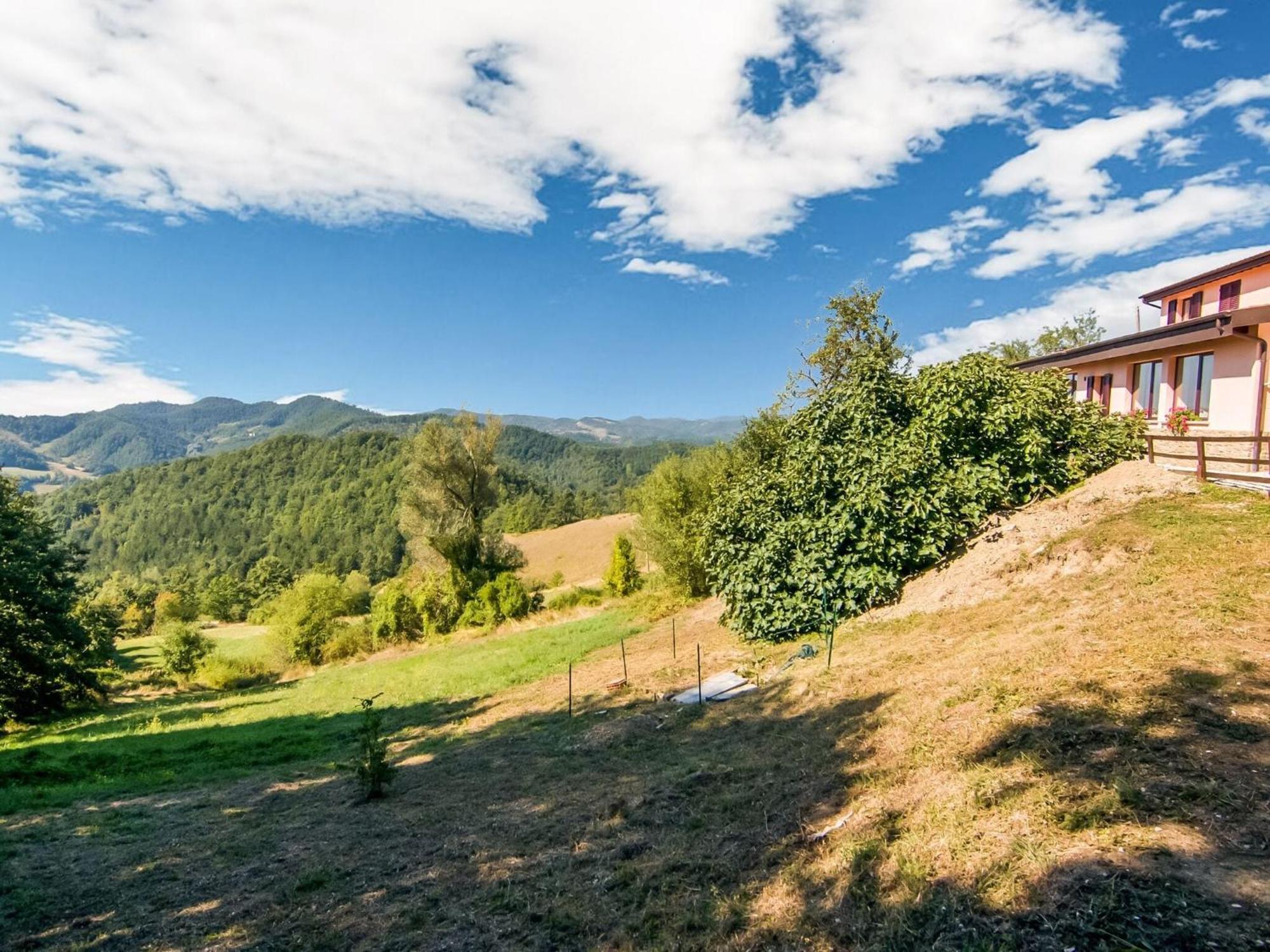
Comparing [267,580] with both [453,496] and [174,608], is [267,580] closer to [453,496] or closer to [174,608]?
[174,608]

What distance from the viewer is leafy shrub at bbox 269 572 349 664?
36.3m

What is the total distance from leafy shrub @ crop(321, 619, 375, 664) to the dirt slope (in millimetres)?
31981

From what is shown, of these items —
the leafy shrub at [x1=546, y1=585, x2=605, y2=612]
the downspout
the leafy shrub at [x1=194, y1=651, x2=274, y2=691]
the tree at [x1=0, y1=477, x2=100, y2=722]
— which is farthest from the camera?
the leafy shrub at [x1=546, y1=585, x2=605, y2=612]

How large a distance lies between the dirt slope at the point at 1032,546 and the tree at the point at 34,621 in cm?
2843

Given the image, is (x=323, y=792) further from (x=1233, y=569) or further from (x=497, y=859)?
(x=1233, y=569)

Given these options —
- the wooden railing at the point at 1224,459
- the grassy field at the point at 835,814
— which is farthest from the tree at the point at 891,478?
the grassy field at the point at 835,814

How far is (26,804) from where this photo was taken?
34.5 feet

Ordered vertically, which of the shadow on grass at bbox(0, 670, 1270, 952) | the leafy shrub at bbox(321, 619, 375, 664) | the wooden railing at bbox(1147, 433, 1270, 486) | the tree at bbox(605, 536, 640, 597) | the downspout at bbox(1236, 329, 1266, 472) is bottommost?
the leafy shrub at bbox(321, 619, 375, 664)

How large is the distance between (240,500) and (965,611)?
17755cm

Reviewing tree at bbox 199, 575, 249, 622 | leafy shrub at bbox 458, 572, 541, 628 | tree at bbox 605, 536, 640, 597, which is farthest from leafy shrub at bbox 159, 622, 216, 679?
tree at bbox 199, 575, 249, 622

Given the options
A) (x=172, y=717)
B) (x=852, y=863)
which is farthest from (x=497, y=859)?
(x=172, y=717)

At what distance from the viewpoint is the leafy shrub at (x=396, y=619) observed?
3634 cm

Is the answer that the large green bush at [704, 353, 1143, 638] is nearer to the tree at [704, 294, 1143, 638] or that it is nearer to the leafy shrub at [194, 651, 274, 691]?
the tree at [704, 294, 1143, 638]

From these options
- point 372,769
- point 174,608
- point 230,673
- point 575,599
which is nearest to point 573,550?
point 575,599
